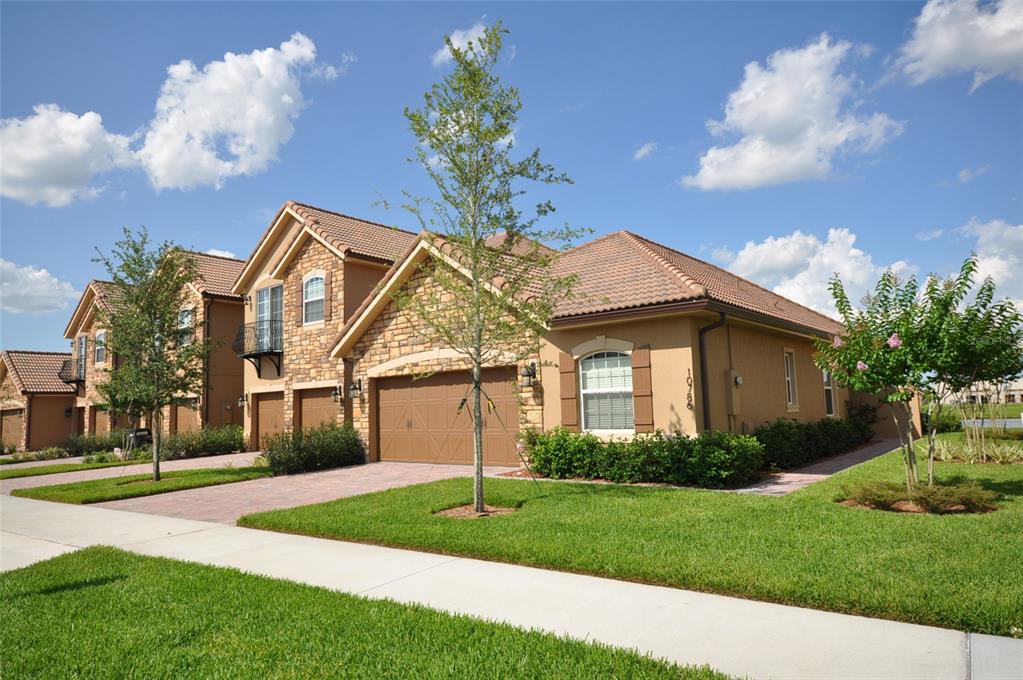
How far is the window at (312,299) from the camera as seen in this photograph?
19.7 meters

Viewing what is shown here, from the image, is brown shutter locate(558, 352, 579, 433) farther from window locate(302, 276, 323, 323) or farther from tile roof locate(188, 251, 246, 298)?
tile roof locate(188, 251, 246, 298)

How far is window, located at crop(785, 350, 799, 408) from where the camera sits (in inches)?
639

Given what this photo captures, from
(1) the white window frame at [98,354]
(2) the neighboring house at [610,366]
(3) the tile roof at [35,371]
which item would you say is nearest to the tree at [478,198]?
(2) the neighboring house at [610,366]

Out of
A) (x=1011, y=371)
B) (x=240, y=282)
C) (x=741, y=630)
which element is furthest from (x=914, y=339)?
(x=240, y=282)

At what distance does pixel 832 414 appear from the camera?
18.8 metres

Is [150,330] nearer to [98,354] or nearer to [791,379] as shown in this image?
[791,379]

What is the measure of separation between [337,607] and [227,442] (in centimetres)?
1890

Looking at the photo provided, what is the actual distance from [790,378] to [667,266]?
5.80 metres

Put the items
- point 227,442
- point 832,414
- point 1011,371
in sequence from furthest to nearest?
point 227,442, point 832,414, point 1011,371

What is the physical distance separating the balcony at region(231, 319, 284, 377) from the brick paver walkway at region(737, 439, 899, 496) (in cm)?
1528

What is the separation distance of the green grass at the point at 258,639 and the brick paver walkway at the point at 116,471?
38.5 feet

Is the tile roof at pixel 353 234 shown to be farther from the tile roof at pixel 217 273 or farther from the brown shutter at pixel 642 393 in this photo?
the brown shutter at pixel 642 393

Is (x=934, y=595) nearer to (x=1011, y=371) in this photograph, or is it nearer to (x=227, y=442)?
(x=1011, y=371)

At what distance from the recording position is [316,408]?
19.5m
